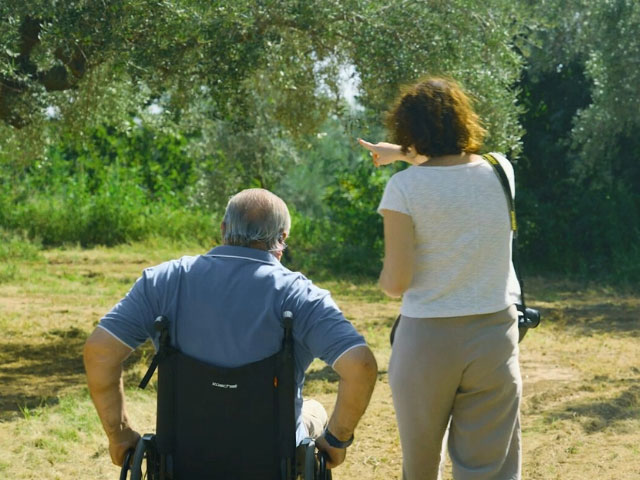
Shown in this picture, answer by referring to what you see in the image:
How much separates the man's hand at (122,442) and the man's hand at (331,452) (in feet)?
1.84

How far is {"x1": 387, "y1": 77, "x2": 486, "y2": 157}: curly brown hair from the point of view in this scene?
288 centimetres

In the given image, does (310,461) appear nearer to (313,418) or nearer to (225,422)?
(225,422)

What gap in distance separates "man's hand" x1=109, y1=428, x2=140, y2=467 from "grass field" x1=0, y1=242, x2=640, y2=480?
6.40 ft

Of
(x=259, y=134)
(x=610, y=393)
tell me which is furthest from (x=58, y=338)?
(x=259, y=134)

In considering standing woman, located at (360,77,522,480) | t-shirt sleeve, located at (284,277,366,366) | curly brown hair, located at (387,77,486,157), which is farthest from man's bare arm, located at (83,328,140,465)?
curly brown hair, located at (387,77,486,157)

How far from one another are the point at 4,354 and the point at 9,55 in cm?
266

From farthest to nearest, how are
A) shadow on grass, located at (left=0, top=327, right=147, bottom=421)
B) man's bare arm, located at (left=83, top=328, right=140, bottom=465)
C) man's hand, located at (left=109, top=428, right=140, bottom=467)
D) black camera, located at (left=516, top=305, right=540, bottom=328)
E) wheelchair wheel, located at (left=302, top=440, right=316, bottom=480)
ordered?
shadow on grass, located at (left=0, top=327, right=147, bottom=421) < black camera, located at (left=516, top=305, right=540, bottom=328) < man's hand, located at (left=109, top=428, right=140, bottom=467) < man's bare arm, located at (left=83, top=328, right=140, bottom=465) < wheelchair wheel, located at (left=302, top=440, right=316, bottom=480)

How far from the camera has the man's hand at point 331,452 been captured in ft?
9.24

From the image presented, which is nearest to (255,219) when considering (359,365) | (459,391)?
(359,365)

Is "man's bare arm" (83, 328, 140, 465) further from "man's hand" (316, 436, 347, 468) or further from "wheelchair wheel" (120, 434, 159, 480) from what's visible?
"man's hand" (316, 436, 347, 468)

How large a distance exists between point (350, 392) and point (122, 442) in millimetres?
716

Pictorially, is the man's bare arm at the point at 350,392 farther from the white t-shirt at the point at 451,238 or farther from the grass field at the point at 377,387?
the grass field at the point at 377,387

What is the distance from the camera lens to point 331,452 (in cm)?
282

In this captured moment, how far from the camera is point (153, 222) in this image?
1636cm
